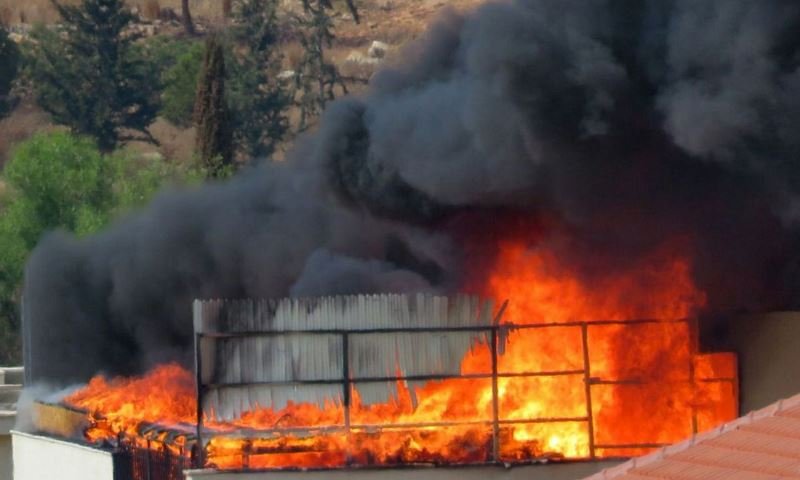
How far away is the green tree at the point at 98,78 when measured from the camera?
59.8m

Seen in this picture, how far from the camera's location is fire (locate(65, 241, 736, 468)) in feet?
59.1

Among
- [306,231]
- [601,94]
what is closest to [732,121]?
[601,94]

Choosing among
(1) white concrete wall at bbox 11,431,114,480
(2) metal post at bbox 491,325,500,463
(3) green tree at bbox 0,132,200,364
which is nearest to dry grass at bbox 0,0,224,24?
(3) green tree at bbox 0,132,200,364

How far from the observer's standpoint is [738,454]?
9.60m

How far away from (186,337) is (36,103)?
140ft

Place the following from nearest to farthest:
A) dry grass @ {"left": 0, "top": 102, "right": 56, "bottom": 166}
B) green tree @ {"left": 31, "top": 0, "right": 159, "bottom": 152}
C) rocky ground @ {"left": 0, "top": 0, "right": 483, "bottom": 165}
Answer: green tree @ {"left": 31, "top": 0, "right": 159, "bottom": 152}
dry grass @ {"left": 0, "top": 102, "right": 56, "bottom": 166}
rocky ground @ {"left": 0, "top": 0, "right": 483, "bottom": 165}

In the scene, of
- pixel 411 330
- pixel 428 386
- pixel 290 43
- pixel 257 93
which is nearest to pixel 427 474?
pixel 428 386

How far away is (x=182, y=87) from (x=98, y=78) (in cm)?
409

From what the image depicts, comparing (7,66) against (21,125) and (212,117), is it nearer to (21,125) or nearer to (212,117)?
(21,125)

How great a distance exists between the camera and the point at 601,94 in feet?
59.6

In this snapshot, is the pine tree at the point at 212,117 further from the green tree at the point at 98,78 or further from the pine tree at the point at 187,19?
the pine tree at the point at 187,19

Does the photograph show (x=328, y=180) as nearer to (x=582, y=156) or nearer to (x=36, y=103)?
(x=582, y=156)

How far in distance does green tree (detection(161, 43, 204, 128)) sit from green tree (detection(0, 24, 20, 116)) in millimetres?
7948

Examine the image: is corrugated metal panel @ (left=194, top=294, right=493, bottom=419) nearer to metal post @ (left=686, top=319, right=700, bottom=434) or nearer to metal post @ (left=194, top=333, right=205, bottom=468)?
metal post @ (left=194, top=333, right=205, bottom=468)
